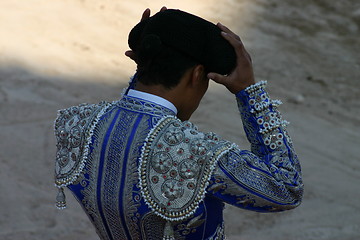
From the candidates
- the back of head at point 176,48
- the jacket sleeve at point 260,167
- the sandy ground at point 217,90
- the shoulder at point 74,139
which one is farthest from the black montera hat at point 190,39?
the sandy ground at point 217,90

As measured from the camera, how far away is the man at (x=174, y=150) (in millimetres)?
1621

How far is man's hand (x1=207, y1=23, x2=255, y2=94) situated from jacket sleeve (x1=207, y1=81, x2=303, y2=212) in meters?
0.02

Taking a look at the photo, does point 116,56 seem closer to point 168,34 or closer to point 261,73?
point 261,73

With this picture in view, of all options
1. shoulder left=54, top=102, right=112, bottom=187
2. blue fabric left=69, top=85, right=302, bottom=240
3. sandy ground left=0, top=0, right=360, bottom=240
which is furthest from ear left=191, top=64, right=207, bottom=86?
Answer: sandy ground left=0, top=0, right=360, bottom=240

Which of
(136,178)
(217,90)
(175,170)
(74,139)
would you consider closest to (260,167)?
(175,170)

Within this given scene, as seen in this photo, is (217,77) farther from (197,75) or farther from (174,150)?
(174,150)

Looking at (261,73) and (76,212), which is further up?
(261,73)

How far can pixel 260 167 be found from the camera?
1.64m

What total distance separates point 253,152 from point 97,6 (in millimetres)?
5020

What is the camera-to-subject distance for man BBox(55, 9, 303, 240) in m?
1.62

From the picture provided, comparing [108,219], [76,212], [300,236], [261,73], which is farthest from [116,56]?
[108,219]

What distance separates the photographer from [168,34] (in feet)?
5.34

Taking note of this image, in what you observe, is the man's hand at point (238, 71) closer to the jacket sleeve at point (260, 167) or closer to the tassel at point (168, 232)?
the jacket sleeve at point (260, 167)

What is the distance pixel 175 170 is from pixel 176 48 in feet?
1.02
